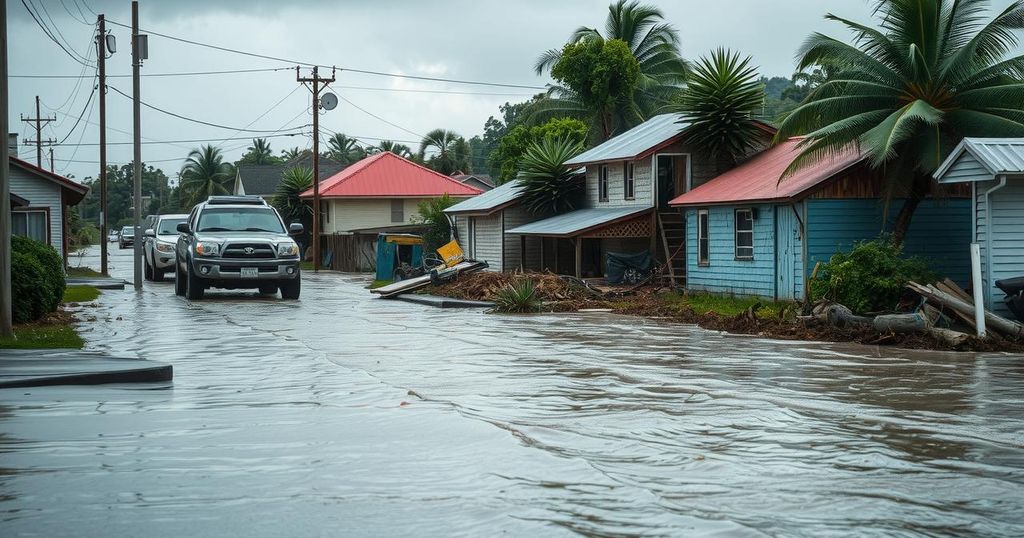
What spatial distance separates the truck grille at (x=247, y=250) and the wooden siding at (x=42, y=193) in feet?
55.2

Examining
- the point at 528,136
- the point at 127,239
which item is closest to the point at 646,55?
the point at 528,136

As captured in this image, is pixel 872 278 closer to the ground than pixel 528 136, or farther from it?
closer to the ground

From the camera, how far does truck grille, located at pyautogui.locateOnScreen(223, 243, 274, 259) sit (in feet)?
88.8

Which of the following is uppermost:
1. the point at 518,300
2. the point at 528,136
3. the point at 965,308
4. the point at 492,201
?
the point at 528,136

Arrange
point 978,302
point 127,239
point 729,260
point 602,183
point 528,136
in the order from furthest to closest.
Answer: point 127,239, point 528,136, point 602,183, point 729,260, point 978,302

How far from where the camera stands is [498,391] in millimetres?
12242

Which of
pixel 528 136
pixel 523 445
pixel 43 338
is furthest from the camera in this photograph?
pixel 528 136

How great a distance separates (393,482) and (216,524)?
1436 mm

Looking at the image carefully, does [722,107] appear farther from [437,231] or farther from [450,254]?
[437,231]

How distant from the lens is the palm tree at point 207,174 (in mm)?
102688

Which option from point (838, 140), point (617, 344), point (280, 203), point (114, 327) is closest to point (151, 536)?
point (617, 344)

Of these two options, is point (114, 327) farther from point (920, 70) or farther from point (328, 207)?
point (328, 207)

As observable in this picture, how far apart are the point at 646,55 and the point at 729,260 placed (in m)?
28.4

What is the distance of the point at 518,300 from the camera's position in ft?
83.7
